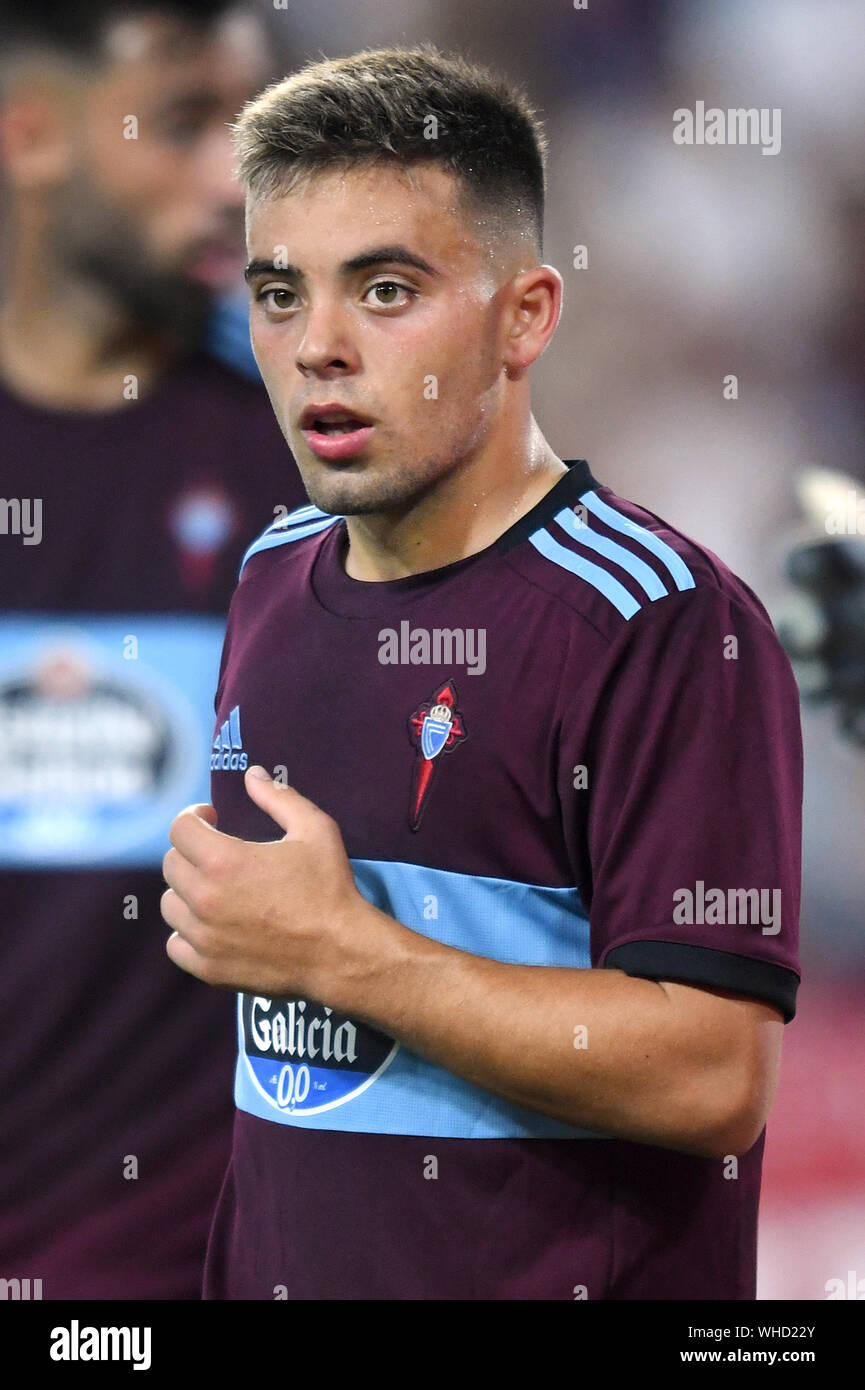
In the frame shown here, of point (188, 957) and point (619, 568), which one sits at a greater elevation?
point (619, 568)

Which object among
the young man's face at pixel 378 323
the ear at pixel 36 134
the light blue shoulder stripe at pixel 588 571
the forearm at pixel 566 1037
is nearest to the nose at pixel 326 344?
the young man's face at pixel 378 323

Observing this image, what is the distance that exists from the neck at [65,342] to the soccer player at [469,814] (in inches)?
28.0

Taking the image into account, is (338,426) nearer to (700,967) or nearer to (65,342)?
(700,967)

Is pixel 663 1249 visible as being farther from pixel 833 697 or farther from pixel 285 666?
pixel 833 697

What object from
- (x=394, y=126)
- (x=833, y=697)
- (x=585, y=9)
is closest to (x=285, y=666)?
(x=394, y=126)

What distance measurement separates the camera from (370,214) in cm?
118

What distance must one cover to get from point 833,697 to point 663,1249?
0.96 meters

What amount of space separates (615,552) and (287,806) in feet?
1.15

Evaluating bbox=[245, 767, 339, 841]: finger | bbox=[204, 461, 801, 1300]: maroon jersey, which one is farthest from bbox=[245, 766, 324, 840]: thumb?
bbox=[204, 461, 801, 1300]: maroon jersey

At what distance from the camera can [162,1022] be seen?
6.34 feet

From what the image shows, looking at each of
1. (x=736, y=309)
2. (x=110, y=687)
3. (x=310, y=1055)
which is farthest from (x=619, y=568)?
(x=110, y=687)

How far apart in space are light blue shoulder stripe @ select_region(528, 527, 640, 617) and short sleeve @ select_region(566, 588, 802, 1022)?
0.02 m

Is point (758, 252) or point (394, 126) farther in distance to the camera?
point (758, 252)
